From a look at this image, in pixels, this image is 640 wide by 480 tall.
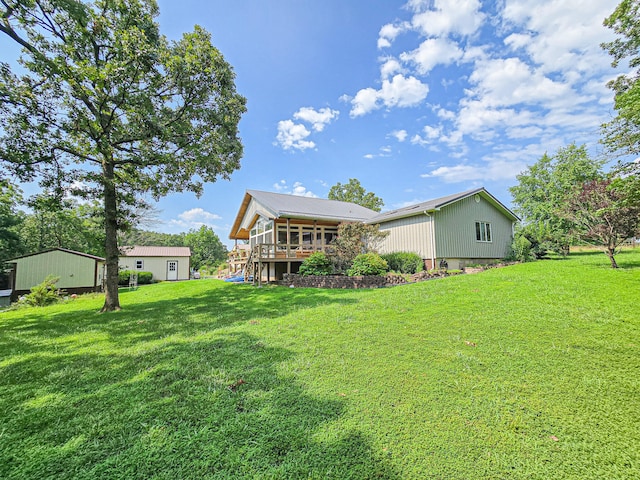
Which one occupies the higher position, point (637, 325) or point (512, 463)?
point (637, 325)

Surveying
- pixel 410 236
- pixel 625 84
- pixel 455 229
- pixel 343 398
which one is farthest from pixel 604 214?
pixel 343 398

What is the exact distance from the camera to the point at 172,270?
30.4 metres

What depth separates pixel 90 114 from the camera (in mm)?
9352

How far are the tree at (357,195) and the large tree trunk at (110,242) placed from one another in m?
31.3

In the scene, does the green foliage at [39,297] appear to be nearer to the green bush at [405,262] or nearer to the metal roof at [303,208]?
the metal roof at [303,208]

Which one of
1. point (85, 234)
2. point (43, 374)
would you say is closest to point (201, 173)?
point (85, 234)

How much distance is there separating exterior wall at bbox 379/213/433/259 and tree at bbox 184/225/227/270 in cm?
3636

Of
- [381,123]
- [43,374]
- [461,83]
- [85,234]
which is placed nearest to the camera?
[43,374]

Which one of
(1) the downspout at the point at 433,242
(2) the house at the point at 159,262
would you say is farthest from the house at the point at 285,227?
(2) the house at the point at 159,262

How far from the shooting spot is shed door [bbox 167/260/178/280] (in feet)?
99.2

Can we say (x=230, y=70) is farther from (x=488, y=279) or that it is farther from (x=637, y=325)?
(x=637, y=325)

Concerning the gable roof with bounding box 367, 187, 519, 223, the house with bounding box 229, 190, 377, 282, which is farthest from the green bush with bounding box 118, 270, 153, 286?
the gable roof with bounding box 367, 187, 519, 223

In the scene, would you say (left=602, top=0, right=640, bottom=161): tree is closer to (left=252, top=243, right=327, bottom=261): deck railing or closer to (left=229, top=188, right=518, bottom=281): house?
(left=229, top=188, right=518, bottom=281): house

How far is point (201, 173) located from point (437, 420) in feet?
37.0
